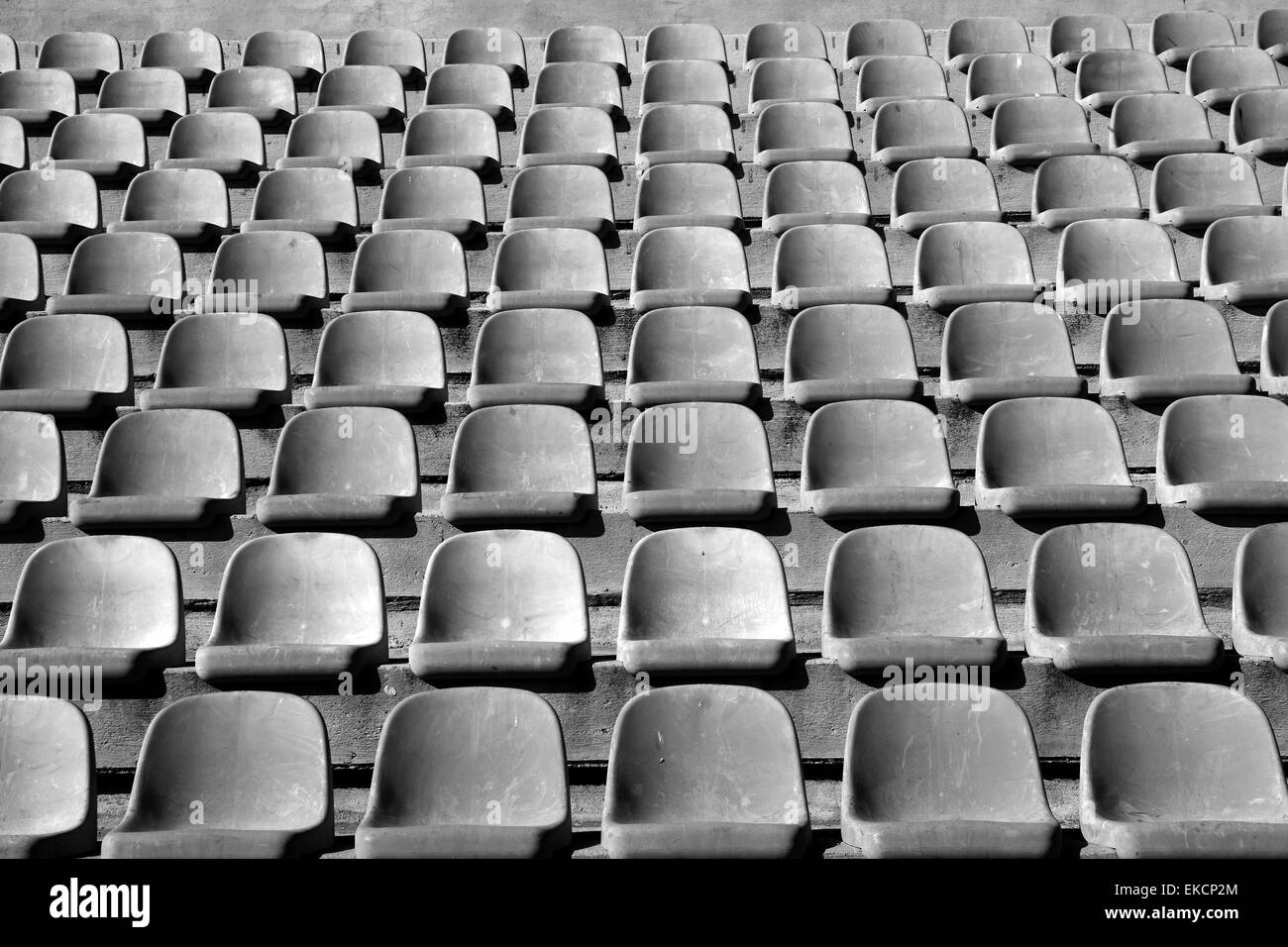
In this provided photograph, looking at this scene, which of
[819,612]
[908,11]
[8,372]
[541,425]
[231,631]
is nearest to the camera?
[231,631]

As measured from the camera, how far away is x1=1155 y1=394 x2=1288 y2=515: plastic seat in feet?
10.1

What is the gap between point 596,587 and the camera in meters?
2.99

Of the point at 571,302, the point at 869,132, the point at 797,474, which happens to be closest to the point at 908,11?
the point at 869,132

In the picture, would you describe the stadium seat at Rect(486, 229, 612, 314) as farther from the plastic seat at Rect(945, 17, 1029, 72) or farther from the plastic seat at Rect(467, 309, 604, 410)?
the plastic seat at Rect(945, 17, 1029, 72)

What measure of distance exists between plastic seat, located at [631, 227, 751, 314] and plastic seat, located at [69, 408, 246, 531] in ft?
4.49

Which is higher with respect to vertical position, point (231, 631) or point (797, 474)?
point (797, 474)

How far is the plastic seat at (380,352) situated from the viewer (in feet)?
11.6

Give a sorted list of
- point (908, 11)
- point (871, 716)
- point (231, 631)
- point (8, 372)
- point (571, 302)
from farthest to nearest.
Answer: point (908, 11), point (571, 302), point (8, 372), point (231, 631), point (871, 716)

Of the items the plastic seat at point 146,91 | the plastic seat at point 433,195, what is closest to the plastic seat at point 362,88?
the plastic seat at point 146,91

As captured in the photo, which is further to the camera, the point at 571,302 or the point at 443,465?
the point at 571,302

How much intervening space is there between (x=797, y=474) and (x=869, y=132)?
2.17m

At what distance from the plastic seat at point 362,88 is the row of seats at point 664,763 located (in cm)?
336

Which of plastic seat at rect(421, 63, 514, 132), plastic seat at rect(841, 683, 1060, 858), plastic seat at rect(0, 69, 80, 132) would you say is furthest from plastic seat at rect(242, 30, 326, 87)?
plastic seat at rect(841, 683, 1060, 858)

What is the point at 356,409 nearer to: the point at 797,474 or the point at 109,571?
the point at 109,571
